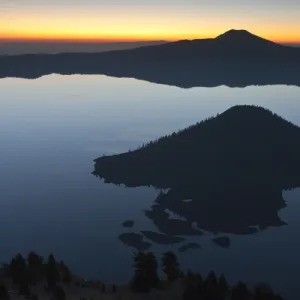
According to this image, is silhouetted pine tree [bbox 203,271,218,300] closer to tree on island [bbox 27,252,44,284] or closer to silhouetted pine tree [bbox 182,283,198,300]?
silhouetted pine tree [bbox 182,283,198,300]

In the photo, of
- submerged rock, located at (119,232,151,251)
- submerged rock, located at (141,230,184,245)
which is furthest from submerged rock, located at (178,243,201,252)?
submerged rock, located at (119,232,151,251)

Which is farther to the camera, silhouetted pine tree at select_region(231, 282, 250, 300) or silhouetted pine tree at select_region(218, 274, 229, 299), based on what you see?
silhouetted pine tree at select_region(231, 282, 250, 300)

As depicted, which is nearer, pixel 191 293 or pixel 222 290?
pixel 191 293

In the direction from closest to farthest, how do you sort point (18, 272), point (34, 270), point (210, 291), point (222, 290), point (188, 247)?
1. point (210, 291)
2. point (222, 290)
3. point (18, 272)
4. point (34, 270)
5. point (188, 247)

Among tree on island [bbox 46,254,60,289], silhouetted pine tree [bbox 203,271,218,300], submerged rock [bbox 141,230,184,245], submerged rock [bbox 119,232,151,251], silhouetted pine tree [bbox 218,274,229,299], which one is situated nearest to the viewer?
silhouetted pine tree [bbox 203,271,218,300]

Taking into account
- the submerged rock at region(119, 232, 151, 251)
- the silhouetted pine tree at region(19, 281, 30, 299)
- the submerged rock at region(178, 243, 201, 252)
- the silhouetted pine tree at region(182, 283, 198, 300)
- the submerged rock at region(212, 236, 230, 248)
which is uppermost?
the silhouetted pine tree at region(182, 283, 198, 300)

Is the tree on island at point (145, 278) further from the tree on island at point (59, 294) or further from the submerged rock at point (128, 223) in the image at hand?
the submerged rock at point (128, 223)

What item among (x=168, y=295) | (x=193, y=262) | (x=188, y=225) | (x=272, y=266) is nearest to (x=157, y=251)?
(x=193, y=262)

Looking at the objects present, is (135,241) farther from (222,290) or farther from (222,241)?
(222,290)

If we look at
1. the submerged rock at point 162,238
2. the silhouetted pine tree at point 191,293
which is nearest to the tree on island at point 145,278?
the silhouetted pine tree at point 191,293

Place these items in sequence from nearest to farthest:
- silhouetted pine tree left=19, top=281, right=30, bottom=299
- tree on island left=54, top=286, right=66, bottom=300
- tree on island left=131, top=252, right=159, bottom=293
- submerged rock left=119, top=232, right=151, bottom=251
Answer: tree on island left=54, top=286, right=66, bottom=300 < silhouetted pine tree left=19, top=281, right=30, bottom=299 < tree on island left=131, top=252, right=159, bottom=293 < submerged rock left=119, top=232, right=151, bottom=251

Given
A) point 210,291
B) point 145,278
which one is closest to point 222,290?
point 210,291
